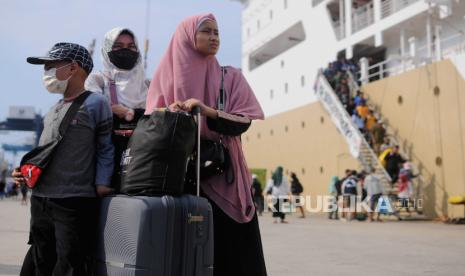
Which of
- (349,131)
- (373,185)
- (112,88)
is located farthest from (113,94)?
(349,131)

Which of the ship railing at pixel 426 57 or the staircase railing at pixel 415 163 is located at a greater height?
the ship railing at pixel 426 57

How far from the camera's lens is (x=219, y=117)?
7.44 feet

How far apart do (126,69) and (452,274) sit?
3.42 metres

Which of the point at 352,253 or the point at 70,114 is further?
the point at 352,253

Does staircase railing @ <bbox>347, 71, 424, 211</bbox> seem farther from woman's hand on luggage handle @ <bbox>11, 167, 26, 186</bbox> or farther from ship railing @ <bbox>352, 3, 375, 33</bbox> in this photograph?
woman's hand on luggage handle @ <bbox>11, 167, 26, 186</bbox>

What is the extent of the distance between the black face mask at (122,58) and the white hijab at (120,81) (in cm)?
2

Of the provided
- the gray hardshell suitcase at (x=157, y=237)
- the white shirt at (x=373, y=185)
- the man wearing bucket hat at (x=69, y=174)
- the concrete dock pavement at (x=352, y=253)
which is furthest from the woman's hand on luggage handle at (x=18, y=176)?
the white shirt at (x=373, y=185)

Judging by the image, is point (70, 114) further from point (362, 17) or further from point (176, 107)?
point (362, 17)

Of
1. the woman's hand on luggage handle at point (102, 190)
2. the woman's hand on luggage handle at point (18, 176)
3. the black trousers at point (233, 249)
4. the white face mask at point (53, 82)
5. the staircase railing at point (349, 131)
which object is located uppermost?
the staircase railing at point (349, 131)

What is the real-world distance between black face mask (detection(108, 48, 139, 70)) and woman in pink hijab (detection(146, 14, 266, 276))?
308 mm

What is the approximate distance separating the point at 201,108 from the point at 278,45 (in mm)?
22456

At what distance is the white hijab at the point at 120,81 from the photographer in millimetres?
2691

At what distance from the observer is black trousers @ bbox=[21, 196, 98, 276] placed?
7.11ft

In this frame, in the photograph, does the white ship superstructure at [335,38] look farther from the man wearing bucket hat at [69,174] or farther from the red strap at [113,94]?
the man wearing bucket hat at [69,174]
